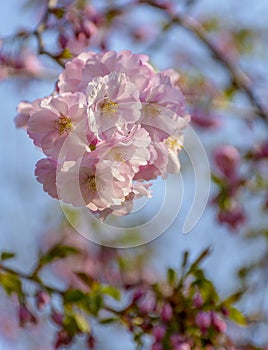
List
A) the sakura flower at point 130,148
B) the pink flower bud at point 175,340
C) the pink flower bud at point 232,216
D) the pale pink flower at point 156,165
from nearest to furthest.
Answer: the sakura flower at point 130,148 → the pale pink flower at point 156,165 → the pink flower bud at point 175,340 → the pink flower bud at point 232,216

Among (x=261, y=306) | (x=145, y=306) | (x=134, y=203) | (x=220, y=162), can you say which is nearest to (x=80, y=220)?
(x=220, y=162)

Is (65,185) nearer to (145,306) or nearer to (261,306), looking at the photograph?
(145,306)

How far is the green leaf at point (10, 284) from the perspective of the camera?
1.85m

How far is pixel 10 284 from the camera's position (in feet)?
6.08

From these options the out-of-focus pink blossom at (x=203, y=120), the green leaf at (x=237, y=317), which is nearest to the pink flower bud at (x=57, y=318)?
the green leaf at (x=237, y=317)

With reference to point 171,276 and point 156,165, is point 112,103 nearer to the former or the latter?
point 156,165

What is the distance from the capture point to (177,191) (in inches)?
94.0

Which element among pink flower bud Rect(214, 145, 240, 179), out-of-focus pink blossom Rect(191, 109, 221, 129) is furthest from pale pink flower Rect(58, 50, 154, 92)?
out-of-focus pink blossom Rect(191, 109, 221, 129)

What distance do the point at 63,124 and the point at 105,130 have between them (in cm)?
9

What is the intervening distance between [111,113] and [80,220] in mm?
2375

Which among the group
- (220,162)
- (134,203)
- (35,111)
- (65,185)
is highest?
(35,111)

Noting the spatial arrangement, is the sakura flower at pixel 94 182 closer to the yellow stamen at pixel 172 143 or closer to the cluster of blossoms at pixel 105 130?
the cluster of blossoms at pixel 105 130

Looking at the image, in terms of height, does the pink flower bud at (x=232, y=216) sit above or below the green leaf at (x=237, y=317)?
below

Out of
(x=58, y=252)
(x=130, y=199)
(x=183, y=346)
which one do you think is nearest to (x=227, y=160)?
(x=58, y=252)
